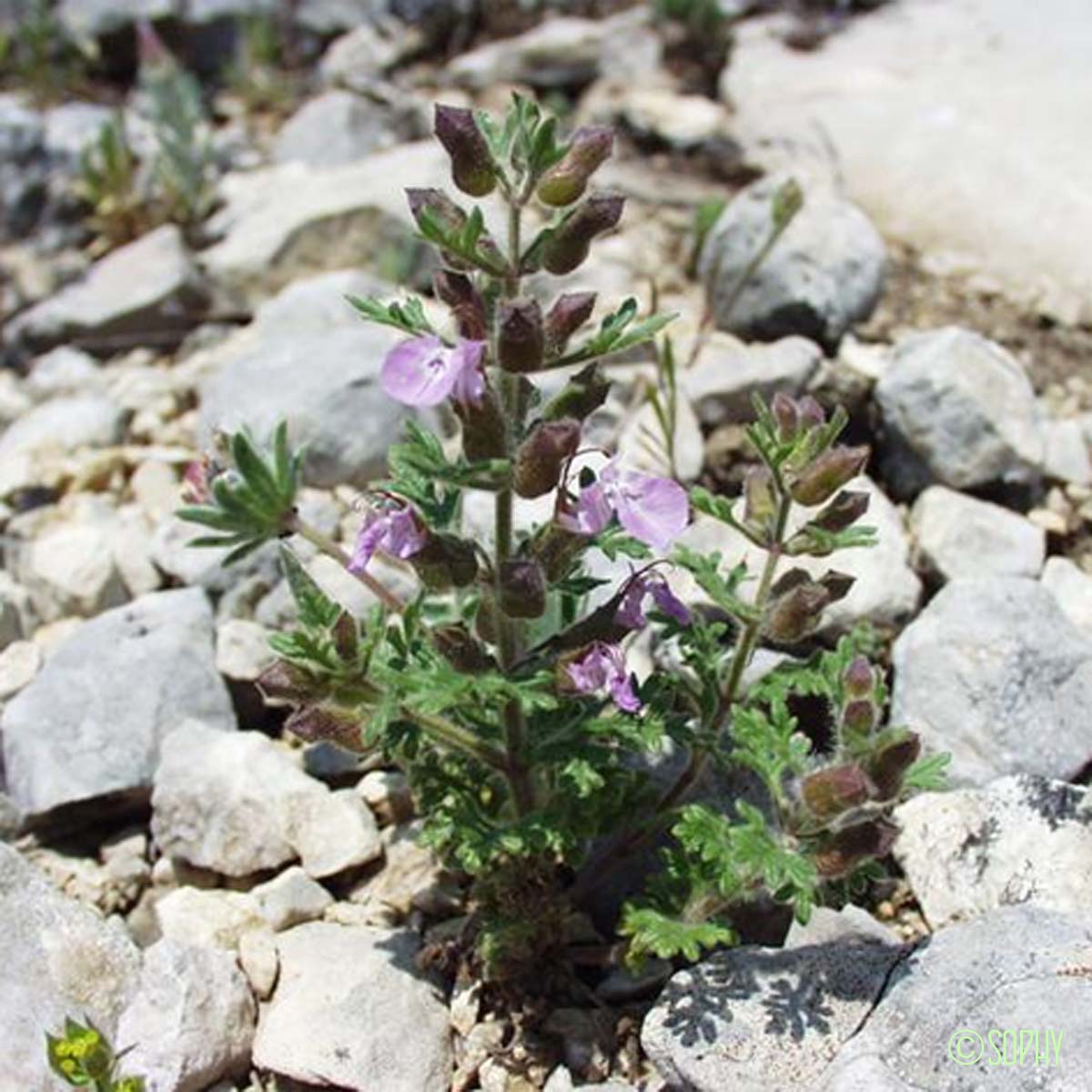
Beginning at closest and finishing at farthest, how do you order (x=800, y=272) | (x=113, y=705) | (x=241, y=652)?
1. (x=113, y=705)
2. (x=241, y=652)
3. (x=800, y=272)

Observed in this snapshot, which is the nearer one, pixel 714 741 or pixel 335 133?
pixel 714 741

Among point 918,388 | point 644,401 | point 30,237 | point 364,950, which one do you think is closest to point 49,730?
point 364,950

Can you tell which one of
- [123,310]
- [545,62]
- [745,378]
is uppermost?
[745,378]

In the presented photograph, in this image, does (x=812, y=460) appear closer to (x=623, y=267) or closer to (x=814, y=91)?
(x=623, y=267)

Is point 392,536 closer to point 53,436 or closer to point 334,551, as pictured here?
point 334,551

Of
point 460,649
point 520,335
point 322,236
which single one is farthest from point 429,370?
point 322,236

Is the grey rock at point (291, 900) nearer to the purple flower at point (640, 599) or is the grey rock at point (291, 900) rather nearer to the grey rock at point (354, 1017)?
the grey rock at point (354, 1017)
